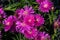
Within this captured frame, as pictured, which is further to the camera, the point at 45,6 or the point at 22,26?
the point at 45,6

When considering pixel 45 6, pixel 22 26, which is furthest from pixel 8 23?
pixel 45 6

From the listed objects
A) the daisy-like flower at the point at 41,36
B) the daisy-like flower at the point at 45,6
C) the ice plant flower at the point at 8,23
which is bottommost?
the daisy-like flower at the point at 41,36

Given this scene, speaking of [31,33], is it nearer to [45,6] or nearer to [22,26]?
[22,26]

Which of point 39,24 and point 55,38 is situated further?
point 55,38

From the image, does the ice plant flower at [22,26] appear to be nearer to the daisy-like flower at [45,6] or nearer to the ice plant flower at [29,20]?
the ice plant flower at [29,20]

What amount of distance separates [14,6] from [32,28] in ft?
1.48

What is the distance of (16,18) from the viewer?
1618 mm

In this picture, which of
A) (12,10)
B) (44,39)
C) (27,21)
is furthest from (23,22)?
(12,10)

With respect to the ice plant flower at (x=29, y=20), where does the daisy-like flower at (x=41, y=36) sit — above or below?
below

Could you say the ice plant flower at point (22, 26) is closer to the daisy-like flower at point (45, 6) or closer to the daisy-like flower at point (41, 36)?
the daisy-like flower at point (41, 36)

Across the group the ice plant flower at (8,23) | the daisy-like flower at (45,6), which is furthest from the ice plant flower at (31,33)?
the daisy-like flower at (45,6)

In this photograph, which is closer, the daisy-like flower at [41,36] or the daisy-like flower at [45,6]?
the daisy-like flower at [41,36]

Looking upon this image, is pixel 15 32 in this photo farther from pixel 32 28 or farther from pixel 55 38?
pixel 55 38

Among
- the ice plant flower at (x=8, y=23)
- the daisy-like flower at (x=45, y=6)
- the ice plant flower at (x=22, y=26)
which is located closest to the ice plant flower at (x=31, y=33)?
the ice plant flower at (x=22, y=26)
